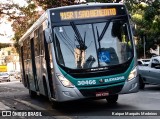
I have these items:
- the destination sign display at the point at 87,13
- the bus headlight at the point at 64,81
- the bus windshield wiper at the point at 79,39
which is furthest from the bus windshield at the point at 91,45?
the bus headlight at the point at 64,81

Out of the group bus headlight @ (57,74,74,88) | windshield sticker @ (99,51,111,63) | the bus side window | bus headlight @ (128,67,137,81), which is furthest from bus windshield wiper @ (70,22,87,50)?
the bus side window

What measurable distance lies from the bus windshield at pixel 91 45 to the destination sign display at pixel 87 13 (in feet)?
0.78

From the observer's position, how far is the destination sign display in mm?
11219

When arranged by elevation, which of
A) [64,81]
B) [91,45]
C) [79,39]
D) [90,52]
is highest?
[79,39]

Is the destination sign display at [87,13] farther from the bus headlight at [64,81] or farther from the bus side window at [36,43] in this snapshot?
the bus side window at [36,43]

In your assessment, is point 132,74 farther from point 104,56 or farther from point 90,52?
point 90,52

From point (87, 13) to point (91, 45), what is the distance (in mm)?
1014

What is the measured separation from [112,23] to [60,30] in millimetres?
1520

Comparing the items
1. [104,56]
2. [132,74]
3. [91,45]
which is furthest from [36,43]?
[132,74]

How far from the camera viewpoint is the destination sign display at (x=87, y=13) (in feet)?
36.8

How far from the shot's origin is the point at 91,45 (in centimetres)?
1093

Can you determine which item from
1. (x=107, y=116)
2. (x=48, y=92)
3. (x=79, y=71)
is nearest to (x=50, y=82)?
(x=48, y=92)

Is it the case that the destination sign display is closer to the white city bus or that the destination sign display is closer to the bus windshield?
the white city bus

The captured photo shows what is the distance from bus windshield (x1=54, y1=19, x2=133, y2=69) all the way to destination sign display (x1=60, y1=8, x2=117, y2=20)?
0.24 meters
